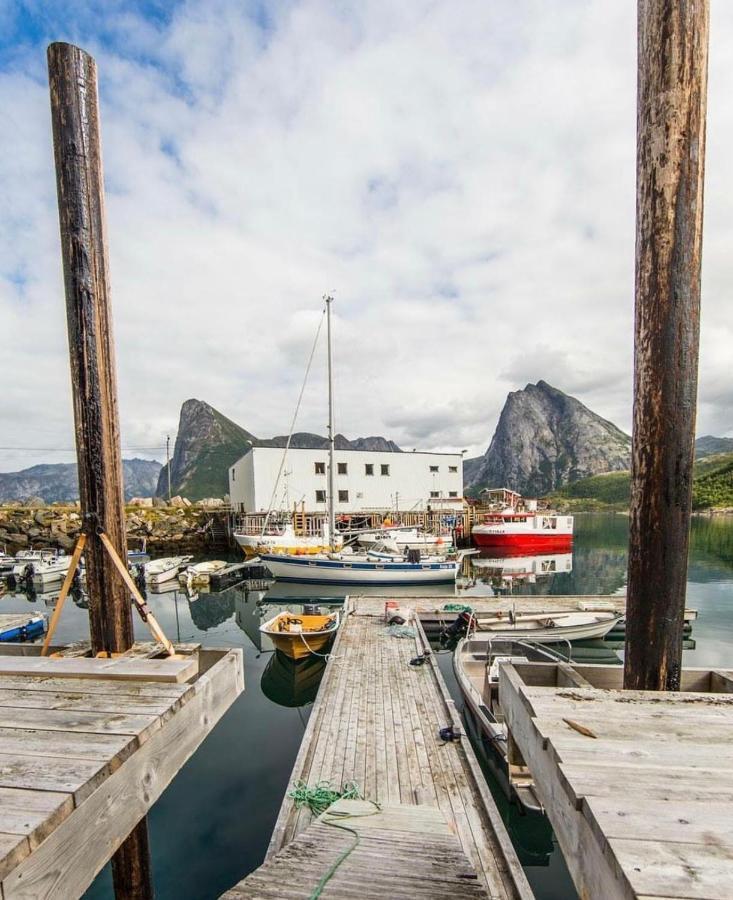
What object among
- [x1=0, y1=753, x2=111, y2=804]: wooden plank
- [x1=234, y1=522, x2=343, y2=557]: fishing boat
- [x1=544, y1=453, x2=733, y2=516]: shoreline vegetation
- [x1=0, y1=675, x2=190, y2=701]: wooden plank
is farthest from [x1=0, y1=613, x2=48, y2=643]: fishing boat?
[x1=544, y1=453, x2=733, y2=516]: shoreline vegetation

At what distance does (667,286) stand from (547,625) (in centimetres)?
1372

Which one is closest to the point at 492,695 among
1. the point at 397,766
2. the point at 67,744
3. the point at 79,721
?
the point at 397,766

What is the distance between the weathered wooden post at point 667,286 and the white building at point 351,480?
3744cm

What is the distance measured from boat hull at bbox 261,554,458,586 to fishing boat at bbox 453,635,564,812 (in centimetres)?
1060

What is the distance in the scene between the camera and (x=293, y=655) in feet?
41.3

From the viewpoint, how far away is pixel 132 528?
39312 mm

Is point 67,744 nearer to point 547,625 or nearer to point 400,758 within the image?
point 400,758

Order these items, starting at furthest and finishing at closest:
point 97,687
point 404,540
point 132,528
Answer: point 132,528, point 404,540, point 97,687

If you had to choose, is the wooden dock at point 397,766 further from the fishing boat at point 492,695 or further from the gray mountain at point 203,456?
the gray mountain at point 203,456

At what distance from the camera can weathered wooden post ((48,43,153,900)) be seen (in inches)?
130

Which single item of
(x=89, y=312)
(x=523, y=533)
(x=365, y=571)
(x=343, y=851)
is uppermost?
(x=89, y=312)

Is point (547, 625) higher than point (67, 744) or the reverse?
the reverse

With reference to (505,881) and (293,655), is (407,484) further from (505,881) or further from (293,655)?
(505,881)

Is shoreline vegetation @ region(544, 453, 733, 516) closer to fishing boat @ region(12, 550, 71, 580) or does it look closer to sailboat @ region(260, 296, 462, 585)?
sailboat @ region(260, 296, 462, 585)
